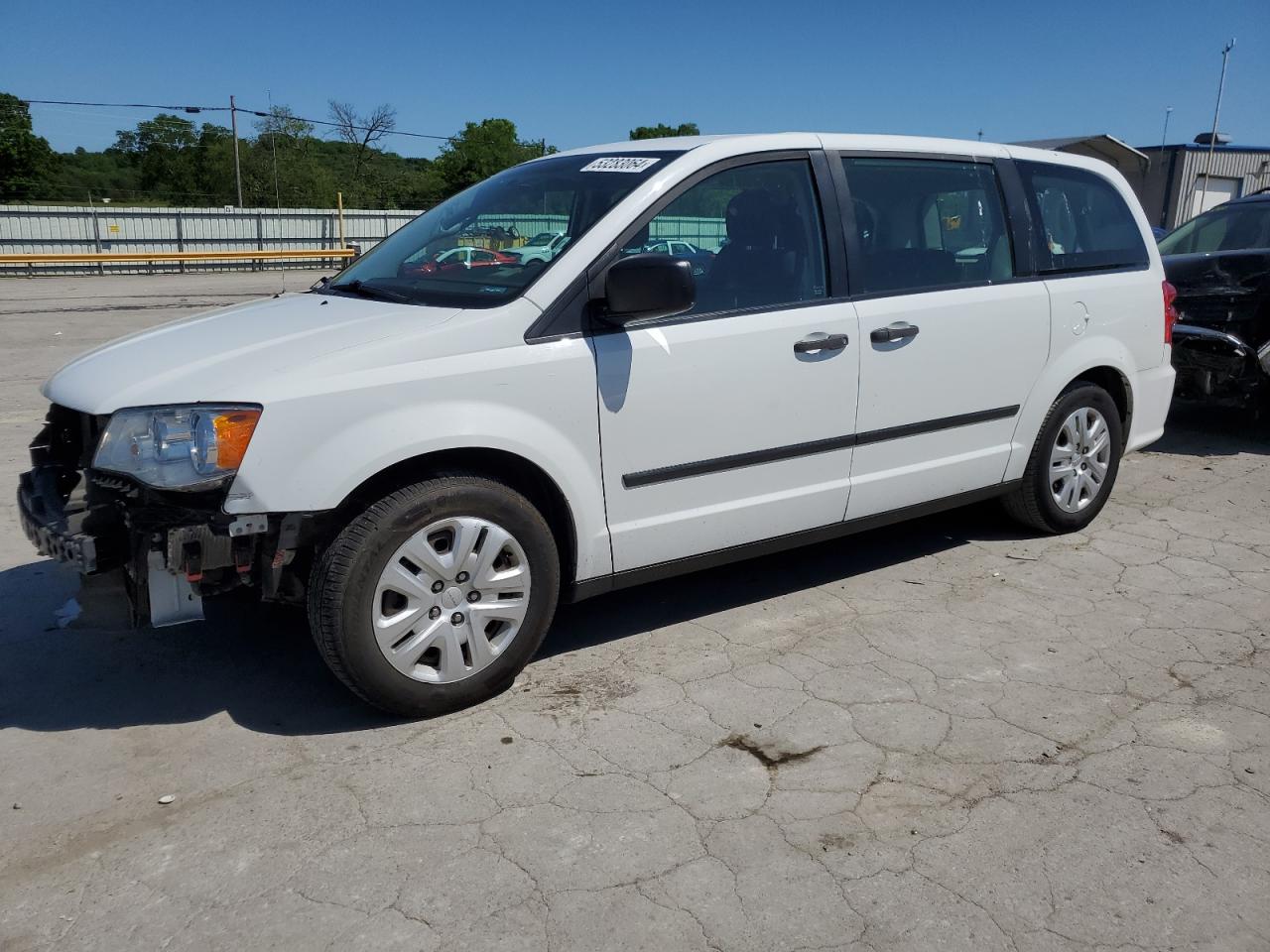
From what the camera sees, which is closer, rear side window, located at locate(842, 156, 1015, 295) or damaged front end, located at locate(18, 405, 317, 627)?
damaged front end, located at locate(18, 405, 317, 627)

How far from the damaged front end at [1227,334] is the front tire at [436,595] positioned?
5617 mm

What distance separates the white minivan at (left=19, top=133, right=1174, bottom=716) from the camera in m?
3.05

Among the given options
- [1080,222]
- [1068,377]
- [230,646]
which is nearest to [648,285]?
[230,646]

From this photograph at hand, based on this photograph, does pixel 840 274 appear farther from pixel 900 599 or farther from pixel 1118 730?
pixel 1118 730

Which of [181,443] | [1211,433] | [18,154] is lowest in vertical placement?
[1211,433]

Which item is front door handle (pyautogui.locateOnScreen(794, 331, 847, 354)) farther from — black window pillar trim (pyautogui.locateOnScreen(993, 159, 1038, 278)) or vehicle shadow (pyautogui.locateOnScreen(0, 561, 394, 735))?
vehicle shadow (pyautogui.locateOnScreen(0, 561, 394, 735))

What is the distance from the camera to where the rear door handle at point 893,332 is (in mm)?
4060

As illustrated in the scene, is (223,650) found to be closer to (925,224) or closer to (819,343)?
→ (819,343)

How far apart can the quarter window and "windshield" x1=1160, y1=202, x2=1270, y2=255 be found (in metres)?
5.61

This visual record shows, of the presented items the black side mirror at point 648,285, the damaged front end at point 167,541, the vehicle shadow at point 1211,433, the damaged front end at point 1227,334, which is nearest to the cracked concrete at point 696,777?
the damaged front end at point 167,541

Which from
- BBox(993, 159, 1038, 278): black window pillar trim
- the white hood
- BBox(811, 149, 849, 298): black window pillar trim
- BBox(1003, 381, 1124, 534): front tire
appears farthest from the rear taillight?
the white hood

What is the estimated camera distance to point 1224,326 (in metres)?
7.23

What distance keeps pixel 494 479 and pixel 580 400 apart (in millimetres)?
386

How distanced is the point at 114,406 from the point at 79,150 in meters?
82.5
